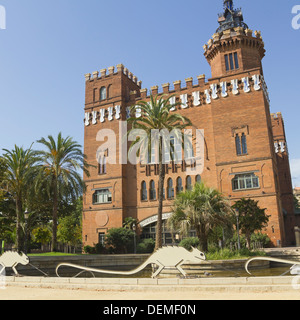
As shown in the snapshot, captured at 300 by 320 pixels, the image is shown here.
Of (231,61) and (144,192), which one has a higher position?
(231,61)

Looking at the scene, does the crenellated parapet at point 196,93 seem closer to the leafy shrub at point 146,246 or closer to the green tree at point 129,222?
the green tree at point 129,222

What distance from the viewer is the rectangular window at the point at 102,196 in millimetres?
37125

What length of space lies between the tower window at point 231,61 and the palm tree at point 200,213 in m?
17.4

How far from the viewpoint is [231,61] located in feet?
112

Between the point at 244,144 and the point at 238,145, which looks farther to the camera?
the point at 238,145

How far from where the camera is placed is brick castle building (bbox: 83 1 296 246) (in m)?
31.1

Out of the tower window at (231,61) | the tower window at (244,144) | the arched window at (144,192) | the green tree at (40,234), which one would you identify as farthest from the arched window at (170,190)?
the green tree at (40,234)

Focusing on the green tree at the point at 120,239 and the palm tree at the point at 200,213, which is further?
the green tree at the point at 120,239

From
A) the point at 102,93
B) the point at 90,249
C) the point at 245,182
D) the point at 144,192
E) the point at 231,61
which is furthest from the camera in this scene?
the point at 102,93

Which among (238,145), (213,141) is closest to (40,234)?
(213,141)

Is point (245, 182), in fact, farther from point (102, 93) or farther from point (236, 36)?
point (102, 93)

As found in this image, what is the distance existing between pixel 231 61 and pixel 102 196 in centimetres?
2034
